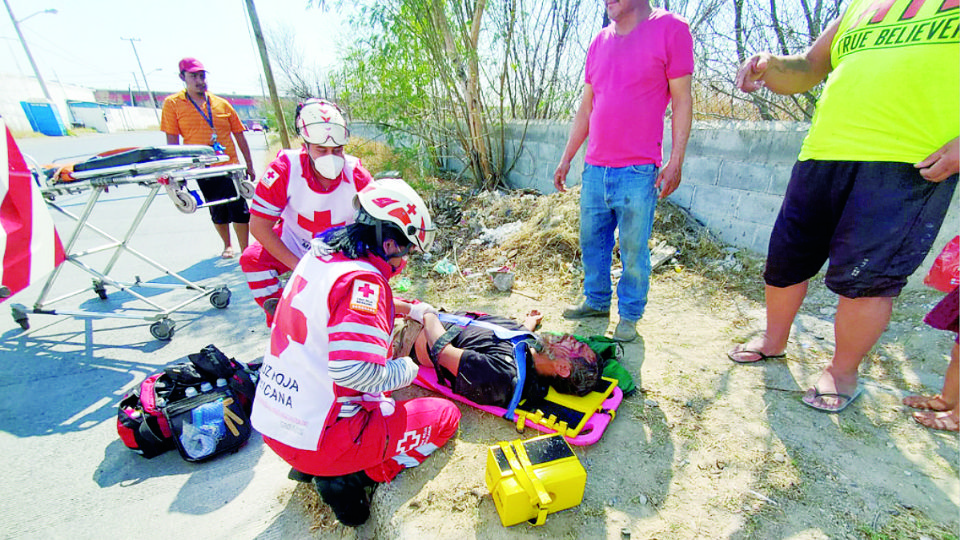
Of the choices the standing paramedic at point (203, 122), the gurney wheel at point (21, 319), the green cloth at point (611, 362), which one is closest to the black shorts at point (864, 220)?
the green cloth at point (611, 362)

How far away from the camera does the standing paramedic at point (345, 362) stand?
1.49m

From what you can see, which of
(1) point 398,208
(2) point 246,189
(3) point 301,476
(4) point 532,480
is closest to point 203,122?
(2) point 246,189

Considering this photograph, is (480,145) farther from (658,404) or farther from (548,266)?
(658,404)

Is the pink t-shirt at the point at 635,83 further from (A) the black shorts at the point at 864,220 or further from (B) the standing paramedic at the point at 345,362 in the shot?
(B) the standing paramedic at the point at 345,362

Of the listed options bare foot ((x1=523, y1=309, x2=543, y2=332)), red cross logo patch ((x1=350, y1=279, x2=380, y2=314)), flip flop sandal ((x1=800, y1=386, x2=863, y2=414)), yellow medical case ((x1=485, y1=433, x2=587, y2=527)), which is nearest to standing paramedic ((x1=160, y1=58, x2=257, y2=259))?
bare foot ((x1=523, y1=309, x2=543, y2=332))

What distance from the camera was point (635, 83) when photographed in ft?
7.82

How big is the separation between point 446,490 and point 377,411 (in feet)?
1.52

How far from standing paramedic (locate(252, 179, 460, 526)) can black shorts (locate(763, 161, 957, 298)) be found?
1.82 meters

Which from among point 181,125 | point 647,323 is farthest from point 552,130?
point 181,125

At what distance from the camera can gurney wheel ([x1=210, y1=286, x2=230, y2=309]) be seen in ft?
11.7

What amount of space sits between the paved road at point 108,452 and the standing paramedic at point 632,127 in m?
2.35

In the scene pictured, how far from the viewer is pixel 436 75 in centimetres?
570

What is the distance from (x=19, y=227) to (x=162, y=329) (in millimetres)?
1021

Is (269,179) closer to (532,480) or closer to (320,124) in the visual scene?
(320,124)
